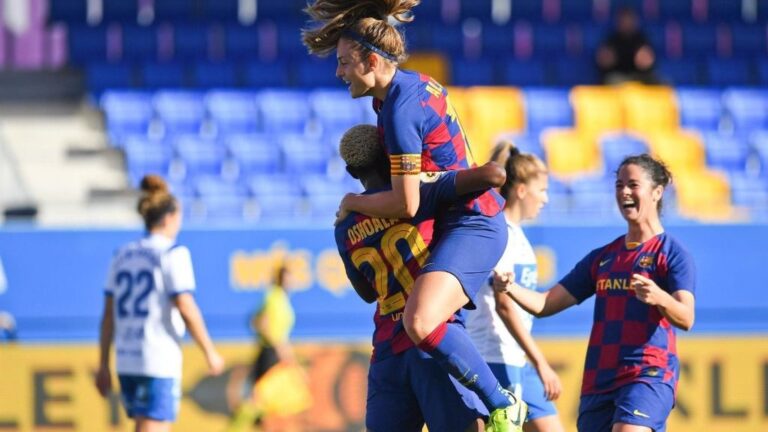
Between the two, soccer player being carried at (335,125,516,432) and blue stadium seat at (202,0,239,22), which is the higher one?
blue stadium seat at (202,0,239,22)

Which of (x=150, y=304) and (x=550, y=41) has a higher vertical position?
(x=550, y=41)

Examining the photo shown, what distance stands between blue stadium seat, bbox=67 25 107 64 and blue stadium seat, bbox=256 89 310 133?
8.47ft

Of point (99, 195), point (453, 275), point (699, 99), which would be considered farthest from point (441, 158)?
point (699, 99)

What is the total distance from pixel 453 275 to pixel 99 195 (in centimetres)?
899

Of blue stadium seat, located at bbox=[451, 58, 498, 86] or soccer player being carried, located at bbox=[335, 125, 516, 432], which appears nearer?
soccer player being carried, located at bbox=[335, 125, 516, 432]

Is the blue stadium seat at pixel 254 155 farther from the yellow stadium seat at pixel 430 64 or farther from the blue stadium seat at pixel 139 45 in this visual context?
the yellow stadium seat at pixel 430 64

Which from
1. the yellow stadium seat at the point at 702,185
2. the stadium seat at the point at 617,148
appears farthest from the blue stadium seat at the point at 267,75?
the yellow stadium seat at the point at 702,185

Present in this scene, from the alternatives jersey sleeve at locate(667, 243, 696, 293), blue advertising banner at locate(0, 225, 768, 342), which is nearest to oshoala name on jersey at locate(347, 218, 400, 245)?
jersey sleeve at locate(667, 243, 696, 293)

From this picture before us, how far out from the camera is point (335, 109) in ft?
48.0

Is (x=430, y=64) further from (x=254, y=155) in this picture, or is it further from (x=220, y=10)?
(x=254, y=155)

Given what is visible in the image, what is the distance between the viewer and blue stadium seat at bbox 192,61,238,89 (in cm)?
1561

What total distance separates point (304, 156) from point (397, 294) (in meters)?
8.96

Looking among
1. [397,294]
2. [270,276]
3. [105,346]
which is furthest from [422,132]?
[270,276]

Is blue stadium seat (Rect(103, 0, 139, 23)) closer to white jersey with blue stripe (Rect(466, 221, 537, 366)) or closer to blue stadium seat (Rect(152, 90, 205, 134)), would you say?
blue stadium seat (Rect(152, 90, 205, 134))
